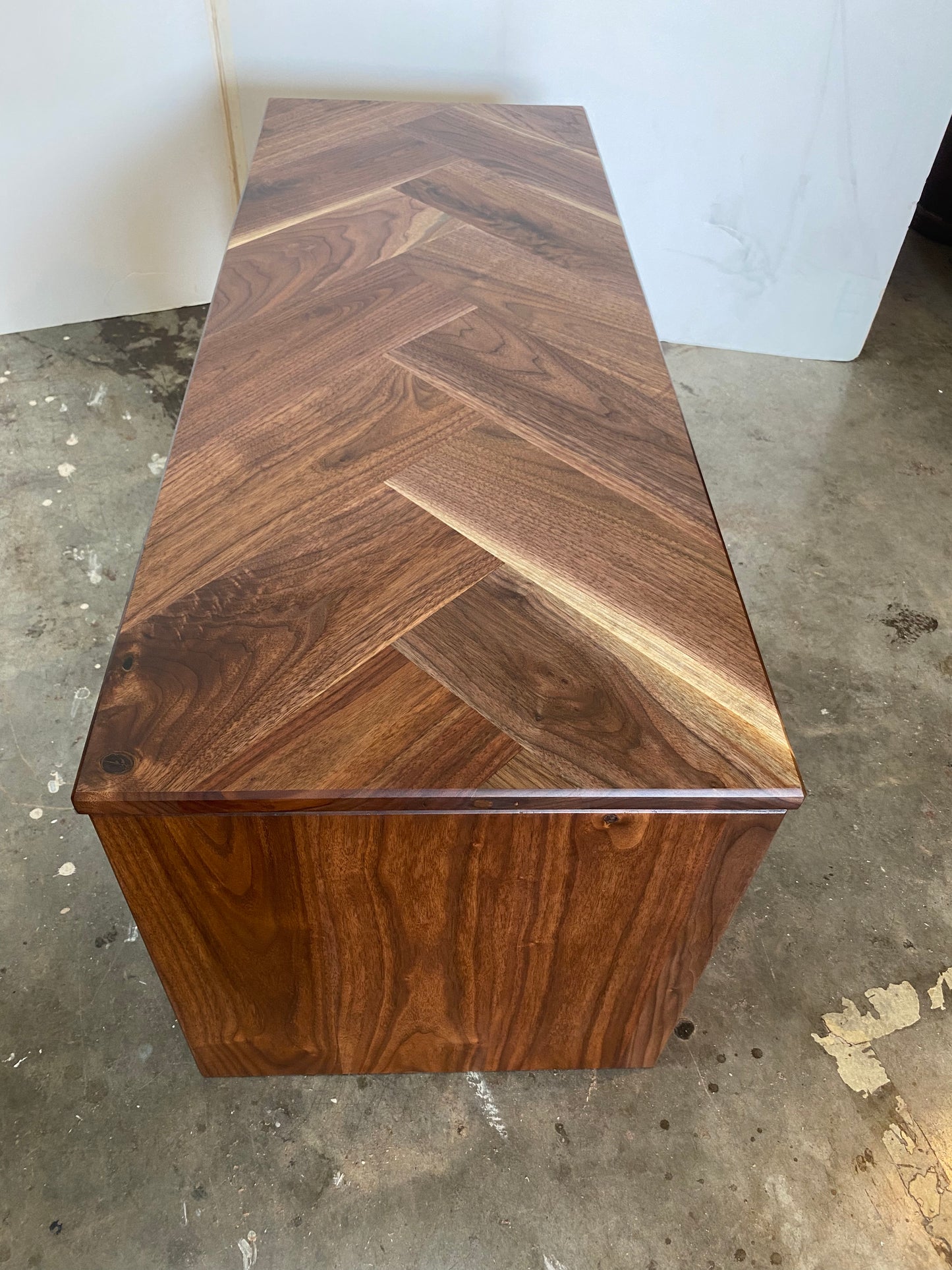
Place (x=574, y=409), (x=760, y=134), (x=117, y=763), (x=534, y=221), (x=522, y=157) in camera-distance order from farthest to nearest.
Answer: (x=760, y=134)
(x=522, y=157)
(x=534, y=221)
(x=574, y=409)
(x=117, y=763)

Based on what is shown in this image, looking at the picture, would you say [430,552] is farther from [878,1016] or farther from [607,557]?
[878,1016]

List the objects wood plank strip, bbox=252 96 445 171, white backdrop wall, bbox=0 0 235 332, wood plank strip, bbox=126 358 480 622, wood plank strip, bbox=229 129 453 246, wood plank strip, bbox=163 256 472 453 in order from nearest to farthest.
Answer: wood plank strip, bbox=126 358 480 622 < wood plank strip, bbox=163 256 472 453 < wood plank strip, bbox=229 129 453 246 < wood plank strip, bbox=252 96 445 171 < white backdrop wall, bbox=0 0 235 332

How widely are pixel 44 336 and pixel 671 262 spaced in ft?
3.69

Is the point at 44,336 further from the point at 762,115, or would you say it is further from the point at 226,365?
the point at 762,115

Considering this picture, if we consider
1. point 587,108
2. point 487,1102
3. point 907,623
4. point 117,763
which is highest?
point 587,108

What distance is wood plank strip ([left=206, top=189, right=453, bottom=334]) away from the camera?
944 mm

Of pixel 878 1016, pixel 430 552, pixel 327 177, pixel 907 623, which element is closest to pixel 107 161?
pixel 327 177

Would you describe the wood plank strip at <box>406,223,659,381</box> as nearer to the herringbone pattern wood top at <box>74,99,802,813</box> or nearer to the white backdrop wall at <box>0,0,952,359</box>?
the herringbone pattern wood top at <box>74,99,802,813</box>

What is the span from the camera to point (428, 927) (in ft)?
2.24

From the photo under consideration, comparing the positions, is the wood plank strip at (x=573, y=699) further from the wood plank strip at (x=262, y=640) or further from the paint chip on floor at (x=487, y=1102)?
the paint chip on floor at (x=487, y=1102)

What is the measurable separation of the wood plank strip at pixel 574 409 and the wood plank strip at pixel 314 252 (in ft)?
0.50

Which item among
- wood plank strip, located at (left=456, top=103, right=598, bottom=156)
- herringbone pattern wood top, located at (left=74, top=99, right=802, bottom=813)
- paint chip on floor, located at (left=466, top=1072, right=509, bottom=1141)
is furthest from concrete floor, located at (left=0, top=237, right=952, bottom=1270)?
wood plank strip, located at (left=456, top=103, right=598, bottom=156)

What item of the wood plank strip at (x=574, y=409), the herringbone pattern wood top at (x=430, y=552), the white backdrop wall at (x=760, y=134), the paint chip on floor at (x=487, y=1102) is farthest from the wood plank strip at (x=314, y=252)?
the paint chip on floor at (x=487, y=1102)

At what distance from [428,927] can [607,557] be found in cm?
31
